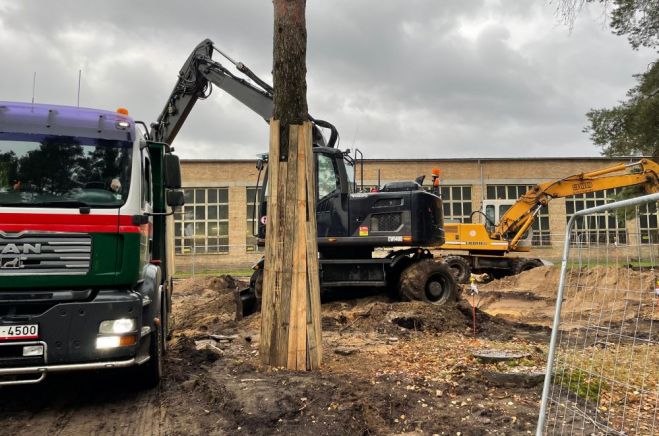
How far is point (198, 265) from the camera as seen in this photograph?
29.1 metres

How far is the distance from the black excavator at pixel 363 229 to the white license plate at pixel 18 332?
564 cm

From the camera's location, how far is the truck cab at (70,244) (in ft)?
14.0

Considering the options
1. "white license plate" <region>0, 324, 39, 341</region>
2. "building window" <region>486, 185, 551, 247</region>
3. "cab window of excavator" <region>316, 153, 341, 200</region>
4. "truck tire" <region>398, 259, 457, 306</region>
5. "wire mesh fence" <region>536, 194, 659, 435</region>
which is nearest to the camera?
"wire mesh fence" <region>536, 194, 659, 435</region>

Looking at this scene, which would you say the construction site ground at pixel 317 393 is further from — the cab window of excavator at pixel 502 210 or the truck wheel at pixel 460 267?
the cab window of excavator at pixel 502 210

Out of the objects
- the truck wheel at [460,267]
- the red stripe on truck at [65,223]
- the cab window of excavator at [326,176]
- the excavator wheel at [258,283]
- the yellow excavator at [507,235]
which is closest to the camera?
the red stripe on truck at [65,223]

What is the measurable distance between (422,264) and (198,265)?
2083 centimetres

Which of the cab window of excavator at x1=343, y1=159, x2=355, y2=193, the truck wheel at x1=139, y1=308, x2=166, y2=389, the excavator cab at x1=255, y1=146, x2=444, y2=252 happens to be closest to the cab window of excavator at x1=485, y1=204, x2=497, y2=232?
the excavator cab at x1=255, y1=146, x2=444, y2=252

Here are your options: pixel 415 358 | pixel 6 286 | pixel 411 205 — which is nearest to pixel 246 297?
pixel 411 205

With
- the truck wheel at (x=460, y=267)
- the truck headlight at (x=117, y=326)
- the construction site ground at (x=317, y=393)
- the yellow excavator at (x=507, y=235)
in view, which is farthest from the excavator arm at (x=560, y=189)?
the truck headlight at (x=117, y=326)

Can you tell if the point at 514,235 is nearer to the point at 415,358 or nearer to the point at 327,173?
the point at 327,173

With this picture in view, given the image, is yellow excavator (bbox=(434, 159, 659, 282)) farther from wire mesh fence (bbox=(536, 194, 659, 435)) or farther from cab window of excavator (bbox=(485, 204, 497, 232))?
wire mesh fence (bbox=(536, 194, 659, 435))

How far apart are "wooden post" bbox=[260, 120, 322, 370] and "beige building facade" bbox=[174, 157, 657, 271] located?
22880 mm

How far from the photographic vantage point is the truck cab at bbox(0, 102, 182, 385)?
4273 millimetres

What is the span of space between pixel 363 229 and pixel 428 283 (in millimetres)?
1952
